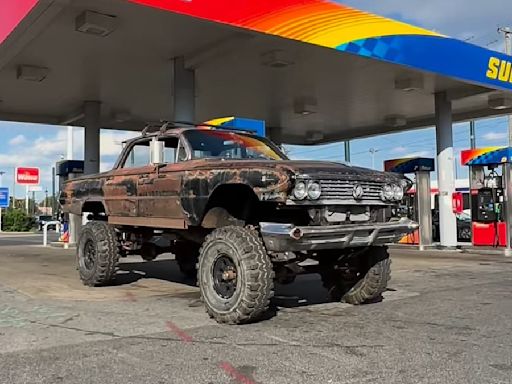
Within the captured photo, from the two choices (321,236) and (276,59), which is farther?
(276,59)

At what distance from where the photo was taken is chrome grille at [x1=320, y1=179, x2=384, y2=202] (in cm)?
632

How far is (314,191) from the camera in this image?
243 inches

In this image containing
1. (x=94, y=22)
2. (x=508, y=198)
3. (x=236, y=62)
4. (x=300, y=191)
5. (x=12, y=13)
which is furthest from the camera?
(x=508, y=198)

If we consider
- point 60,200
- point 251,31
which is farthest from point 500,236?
point 60,200

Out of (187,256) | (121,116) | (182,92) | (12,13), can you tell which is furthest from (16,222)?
(187,256)

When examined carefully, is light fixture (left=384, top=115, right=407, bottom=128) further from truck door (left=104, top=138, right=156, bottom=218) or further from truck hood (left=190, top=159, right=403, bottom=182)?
truck hood (left=190, top=159, right=403, bottom=182)

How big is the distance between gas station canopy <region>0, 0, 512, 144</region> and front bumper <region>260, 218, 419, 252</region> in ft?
19.7

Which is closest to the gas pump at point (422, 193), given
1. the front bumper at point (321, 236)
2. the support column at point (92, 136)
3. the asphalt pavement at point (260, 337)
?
the asphalt pavement at point (260, 337)

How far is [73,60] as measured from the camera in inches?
601

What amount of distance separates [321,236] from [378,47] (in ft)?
28.4

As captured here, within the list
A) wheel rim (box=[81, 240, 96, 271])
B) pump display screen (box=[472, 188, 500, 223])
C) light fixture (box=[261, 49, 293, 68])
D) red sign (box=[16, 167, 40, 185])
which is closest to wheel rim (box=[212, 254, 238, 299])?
wheel rim (box=[81, 240, 96, 271])

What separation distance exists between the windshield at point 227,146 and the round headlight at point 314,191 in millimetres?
1675

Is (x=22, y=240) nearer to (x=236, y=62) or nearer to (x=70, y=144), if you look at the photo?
(x=70, y=144)

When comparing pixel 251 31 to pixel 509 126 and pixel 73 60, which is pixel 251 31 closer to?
pixel 73 60
